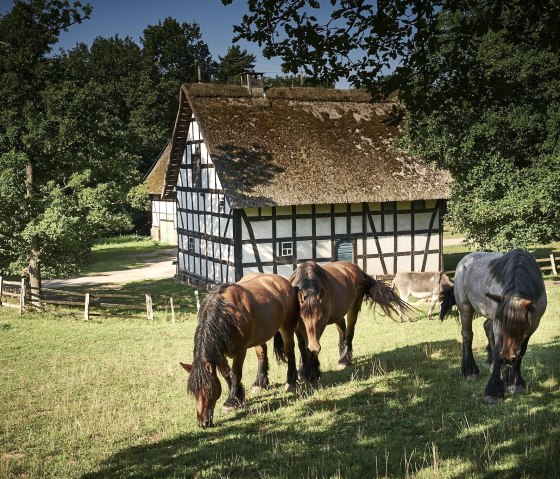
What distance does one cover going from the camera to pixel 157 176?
45.6m

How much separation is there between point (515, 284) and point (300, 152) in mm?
17380

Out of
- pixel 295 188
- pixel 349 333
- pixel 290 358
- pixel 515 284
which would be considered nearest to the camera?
pixel 515 284

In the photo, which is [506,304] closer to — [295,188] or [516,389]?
[516,389]

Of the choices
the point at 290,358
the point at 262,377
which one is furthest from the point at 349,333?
the point at 262,377

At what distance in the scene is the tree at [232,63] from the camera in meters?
62.2

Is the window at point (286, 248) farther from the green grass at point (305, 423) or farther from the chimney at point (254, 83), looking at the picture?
the green grass at point (305, 423)

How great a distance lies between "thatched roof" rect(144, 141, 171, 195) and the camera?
4392 cm

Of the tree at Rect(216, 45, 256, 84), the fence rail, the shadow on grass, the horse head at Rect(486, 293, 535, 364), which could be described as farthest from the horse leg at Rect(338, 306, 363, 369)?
the tree at Rect(216, 45, 256, 84)

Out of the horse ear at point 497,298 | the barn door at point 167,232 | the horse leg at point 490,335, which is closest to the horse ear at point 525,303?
the horse ear at point 497,298

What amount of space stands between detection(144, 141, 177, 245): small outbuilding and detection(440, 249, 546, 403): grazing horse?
34.4 meters

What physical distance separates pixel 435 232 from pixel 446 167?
415 cm

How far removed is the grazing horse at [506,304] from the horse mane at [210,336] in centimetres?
322

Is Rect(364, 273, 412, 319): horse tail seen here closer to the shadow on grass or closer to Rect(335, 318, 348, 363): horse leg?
Rect(335, 318, 348, 363): horse leg

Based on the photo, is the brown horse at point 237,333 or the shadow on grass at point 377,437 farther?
the brown horse at point 237,333
